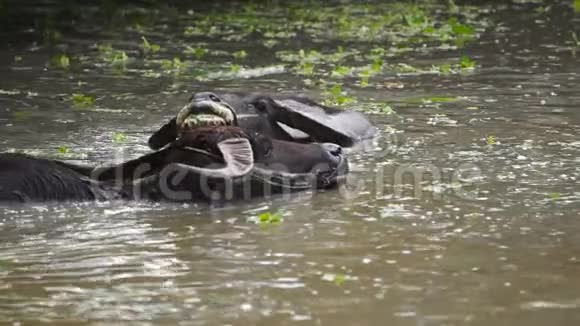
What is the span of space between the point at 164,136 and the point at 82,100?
107 inches

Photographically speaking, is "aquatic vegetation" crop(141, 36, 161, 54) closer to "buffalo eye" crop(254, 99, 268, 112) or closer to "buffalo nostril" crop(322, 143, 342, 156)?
"buffalo eye" crop(254, 99, 268, 112)

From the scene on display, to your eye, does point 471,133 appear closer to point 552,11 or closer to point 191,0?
point 552,11

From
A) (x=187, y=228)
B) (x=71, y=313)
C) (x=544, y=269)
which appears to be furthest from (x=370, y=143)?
(x=71, y=313)

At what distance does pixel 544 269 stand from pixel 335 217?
148 cm

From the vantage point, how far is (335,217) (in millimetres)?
6969

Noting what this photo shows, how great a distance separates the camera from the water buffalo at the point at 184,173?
7156mm

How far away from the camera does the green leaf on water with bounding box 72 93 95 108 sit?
10.9 meters

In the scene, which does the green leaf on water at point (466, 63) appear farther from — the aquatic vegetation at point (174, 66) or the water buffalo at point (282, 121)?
the water buffalo at point (282, 121)

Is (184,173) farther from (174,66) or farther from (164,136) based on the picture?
(174,66)

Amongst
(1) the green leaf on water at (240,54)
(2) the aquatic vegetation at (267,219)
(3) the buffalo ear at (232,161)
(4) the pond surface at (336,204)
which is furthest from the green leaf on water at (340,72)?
(2) the aquatic vegetation at (267,219)

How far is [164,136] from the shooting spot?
27.9 feet

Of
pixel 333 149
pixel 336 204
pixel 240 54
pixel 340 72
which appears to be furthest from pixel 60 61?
pixel 336 204

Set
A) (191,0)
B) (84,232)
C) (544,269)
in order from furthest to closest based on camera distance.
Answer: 1. (191,0)
2. (84,232)
3. (544,269)

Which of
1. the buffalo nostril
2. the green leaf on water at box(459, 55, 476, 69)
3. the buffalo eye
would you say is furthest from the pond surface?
the buffalo eye
